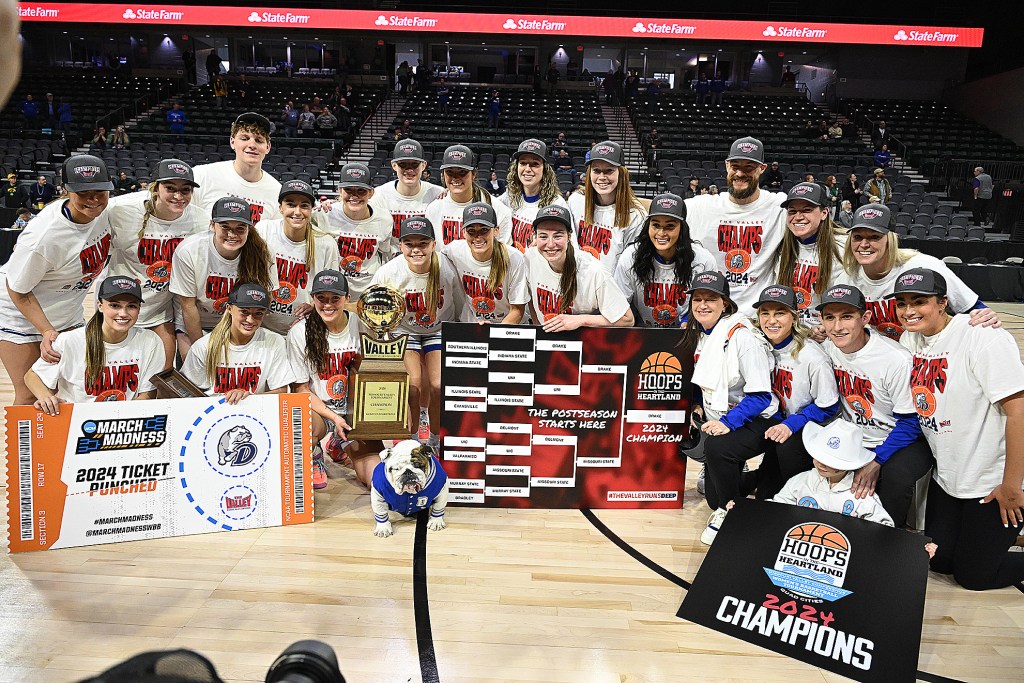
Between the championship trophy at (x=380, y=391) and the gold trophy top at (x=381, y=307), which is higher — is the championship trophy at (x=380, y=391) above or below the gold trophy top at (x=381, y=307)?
below

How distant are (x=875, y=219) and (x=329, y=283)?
117 inches

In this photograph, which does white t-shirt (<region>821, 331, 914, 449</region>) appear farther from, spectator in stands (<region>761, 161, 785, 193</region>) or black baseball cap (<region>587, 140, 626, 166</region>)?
spectator in stands (<region>761, 161, 785, 193</region>)

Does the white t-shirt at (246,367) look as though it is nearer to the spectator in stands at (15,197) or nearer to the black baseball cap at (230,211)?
the black baseball cap at (230,211)

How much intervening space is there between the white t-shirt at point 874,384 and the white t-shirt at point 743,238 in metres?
0.82

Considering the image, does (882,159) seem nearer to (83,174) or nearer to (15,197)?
(83,174)

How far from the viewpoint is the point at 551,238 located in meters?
3.80

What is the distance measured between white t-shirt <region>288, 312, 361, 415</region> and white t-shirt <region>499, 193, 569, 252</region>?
4.37 ft

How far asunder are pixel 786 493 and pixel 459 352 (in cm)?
183

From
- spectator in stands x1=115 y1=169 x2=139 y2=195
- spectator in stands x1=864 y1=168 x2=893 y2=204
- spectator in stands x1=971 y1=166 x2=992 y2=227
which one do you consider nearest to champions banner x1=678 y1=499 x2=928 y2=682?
spectator in stands x1=864 y1=168 x2=893 y2=204

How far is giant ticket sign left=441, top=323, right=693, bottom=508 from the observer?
3779 millimetres

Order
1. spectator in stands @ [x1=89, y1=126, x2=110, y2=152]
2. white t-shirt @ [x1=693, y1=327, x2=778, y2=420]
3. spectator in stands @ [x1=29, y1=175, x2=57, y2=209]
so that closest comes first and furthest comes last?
1. white t-shirt @ [x1=693, y1=327, x2=778, y2=420]
2. spectator in stands @ [x1=29, y1=175, x2=57, y2=209]
3. spectator in stands @ [x1=89, y1=126, x2=110, y2=152]

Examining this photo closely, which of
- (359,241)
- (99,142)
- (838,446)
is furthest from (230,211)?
(99,142)

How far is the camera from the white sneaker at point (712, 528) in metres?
3.54

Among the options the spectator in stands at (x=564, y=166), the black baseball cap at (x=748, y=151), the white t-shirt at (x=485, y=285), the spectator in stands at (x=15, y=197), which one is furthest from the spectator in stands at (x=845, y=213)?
the spectator in stands at (x=15, y=197)
